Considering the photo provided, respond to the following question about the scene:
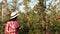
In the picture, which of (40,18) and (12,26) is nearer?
(12,26)

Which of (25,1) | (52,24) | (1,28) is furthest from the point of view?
(25,1)

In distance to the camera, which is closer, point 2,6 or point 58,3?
point 58,3

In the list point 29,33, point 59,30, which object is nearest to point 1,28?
point 29,33

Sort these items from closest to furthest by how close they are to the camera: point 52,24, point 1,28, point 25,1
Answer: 1. point 1,28
2. point 52,24
3. point 25,1

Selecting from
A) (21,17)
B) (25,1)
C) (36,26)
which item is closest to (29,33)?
(36,26)

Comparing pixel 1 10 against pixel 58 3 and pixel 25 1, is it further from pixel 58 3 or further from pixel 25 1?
pixel 58 3

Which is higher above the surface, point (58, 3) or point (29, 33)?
point (58, 3)

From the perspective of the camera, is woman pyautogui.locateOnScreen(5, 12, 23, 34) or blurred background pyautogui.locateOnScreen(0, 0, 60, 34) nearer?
woman pyautogui.locateOnScreen(5, 12, 23, 34)

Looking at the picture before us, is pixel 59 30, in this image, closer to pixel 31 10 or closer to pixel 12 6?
pixel 31 10

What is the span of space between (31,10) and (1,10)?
1265 mm

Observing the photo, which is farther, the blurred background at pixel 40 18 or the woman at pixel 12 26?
the blurred background at pixel 40 18

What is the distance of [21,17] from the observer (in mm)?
7227

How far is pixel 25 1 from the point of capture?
764 centimetres

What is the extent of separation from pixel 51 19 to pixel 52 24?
22 cm
